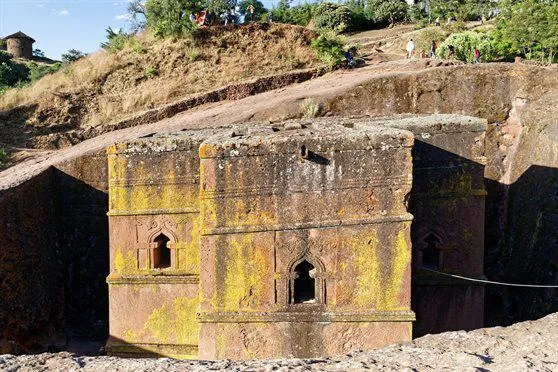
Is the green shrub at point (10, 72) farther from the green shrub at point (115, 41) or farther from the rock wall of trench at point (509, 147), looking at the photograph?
the rock wall of trench at point (509, 147)

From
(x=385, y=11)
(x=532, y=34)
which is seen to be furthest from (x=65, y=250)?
(x=385, y=11)

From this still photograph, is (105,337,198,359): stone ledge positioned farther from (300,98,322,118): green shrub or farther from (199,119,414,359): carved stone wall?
(300,98,322,118): green shrub

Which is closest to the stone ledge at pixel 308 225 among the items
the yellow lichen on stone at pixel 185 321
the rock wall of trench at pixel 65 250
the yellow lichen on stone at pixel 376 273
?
the yellow lichen on stone at pixel 376 273

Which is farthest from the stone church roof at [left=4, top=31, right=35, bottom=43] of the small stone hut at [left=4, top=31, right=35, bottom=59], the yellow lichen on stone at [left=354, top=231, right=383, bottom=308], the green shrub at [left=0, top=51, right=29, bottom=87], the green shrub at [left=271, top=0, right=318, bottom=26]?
the yellow lichen on stone at [left=354, top=231, right=383, bottom=308]

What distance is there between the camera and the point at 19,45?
131ft

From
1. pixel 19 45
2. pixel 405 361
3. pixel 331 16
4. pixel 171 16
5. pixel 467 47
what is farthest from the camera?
Answer: pixel 19 45

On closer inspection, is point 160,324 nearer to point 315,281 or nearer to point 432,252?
point 315,281

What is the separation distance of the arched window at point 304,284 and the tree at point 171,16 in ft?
41.9

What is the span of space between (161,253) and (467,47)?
508 inches

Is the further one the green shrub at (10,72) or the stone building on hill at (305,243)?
the green shrub at (10,72)

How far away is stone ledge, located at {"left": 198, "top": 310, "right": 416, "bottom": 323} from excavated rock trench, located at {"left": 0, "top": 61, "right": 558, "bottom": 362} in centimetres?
320

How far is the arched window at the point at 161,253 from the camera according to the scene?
7641 millimetres

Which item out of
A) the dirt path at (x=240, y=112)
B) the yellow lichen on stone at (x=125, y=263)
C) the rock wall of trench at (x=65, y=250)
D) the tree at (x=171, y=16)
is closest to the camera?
the yellow lichen on stone at (x=125, y=263)

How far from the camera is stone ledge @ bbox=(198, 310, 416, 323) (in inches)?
242
